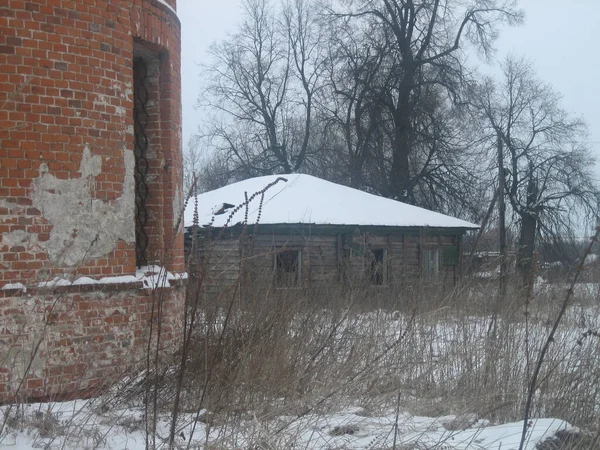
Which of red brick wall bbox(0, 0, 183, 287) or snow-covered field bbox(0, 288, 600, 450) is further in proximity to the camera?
red brick wall bbox(0, 0, 183, 287)

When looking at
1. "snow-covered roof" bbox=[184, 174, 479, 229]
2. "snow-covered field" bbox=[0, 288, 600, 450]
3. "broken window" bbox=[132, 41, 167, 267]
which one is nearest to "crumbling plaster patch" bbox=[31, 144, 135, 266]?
"broken window" bbox=[132, 41, 167, 267]

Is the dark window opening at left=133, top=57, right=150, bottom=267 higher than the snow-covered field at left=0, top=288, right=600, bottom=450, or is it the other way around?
the dark window opening at left=133, top=57, right=150, bottom=267

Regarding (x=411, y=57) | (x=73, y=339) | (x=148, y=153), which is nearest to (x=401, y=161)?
(x=411, y=57)

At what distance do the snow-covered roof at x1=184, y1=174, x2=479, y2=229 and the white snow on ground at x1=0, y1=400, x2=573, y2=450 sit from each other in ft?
42.6

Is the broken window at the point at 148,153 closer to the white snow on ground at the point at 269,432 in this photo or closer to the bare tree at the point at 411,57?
the white snow on ground at the point at 269,432

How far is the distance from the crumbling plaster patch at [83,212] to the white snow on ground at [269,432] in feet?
4.18

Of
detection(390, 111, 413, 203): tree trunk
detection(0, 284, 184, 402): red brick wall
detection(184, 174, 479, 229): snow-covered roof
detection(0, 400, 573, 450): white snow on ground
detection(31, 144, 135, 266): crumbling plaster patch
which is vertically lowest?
detection(0, 400, 573, 450): white snow on ground

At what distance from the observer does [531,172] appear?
3155cm

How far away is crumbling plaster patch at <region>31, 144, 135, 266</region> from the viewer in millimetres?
5723

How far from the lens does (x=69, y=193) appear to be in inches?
230

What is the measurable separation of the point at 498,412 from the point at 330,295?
3026 mm

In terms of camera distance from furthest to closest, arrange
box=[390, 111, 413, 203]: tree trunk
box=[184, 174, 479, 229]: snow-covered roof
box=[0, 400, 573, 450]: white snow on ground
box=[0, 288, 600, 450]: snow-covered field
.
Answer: box=[390, 111, 413, 203]: tree trunk < box=[184, 174, 479, 229]: snow-covered roof < box=[0, 288, 600, 450]: snow-covered field < box=[0, 400, 573, 450]: white snow on ground

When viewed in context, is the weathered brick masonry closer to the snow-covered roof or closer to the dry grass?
the dry grass

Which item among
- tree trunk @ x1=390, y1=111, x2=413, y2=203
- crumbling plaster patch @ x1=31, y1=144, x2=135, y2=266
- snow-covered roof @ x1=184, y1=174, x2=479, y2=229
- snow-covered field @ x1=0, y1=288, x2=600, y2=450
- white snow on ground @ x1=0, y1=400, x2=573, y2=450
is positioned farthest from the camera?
tree trunk @ x1=390, y1=111, x2=413, y2=203
